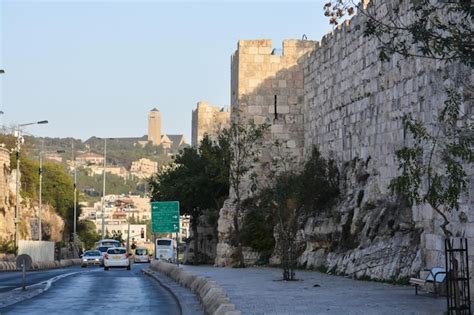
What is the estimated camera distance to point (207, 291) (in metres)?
19.5

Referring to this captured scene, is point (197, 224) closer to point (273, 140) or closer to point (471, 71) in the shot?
point (273, 140)

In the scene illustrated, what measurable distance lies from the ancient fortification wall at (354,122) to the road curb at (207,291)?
4659mm

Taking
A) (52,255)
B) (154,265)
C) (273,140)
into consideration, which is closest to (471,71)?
(273,140)

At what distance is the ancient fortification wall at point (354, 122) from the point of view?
73.3 ft

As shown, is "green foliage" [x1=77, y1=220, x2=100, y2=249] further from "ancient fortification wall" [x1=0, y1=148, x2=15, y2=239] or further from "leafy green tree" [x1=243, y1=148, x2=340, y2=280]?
"leafy green tree" [x1=243, y1=148, x2=340, y2=280]

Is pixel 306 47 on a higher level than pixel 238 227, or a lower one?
Result: higher

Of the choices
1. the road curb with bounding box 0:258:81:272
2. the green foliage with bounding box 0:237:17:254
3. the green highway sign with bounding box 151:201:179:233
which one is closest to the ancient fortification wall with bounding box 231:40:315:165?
the green highway sign with bounding box 151:201:179:233

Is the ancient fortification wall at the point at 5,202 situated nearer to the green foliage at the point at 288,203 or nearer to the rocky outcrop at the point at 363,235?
the green foliage at the point at 288,203

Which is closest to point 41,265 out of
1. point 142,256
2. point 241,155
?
point 142,256

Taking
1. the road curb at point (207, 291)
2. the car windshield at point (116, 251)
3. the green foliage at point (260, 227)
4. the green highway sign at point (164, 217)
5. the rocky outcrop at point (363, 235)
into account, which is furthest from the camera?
the car windshield at point (116, 251)

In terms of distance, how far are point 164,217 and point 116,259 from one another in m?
10.2

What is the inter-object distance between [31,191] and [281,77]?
65.3 metres

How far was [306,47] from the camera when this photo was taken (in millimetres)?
41312

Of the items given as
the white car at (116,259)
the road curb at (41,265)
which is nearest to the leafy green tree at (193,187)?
the white car at (116,259)
